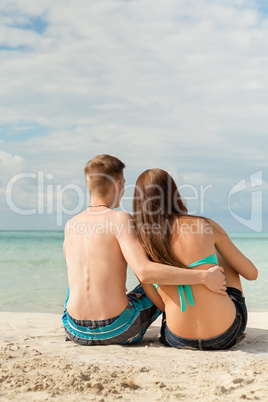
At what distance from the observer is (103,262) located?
10.5ft

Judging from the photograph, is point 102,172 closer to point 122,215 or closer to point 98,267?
point 122,215

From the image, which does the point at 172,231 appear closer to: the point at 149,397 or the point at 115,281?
the point at 115,281

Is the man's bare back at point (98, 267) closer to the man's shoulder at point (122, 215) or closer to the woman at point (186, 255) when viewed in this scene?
the man's shoulder at point (122, 215)

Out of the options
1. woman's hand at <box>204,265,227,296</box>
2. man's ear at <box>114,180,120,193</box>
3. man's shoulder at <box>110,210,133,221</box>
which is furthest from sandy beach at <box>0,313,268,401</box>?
man's ear at <box>114,180,120,193</box>

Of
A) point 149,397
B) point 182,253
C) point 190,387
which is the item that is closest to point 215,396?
point 190,387

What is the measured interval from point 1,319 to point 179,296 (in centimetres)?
263

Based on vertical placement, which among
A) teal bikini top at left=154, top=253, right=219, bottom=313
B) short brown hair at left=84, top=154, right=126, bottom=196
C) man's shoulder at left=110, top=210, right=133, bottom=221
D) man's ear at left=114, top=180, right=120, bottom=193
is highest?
short brown hair at left=84, top=154, right=126, bottom=196

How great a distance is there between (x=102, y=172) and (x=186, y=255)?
857 mm

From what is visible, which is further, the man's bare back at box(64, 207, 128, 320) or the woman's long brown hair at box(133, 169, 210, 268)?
the man's bare back at box(64, 207, 128, 320)

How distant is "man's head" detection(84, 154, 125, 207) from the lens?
10.6ft

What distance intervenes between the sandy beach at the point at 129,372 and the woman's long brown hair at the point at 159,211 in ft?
2.27

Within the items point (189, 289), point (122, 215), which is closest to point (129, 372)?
point (189, 289)

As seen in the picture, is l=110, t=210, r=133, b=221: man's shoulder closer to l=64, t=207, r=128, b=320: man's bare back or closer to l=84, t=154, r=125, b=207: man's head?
l=64, t=207, r=128, b=320: man's bare back

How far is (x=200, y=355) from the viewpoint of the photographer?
10.2 feet
